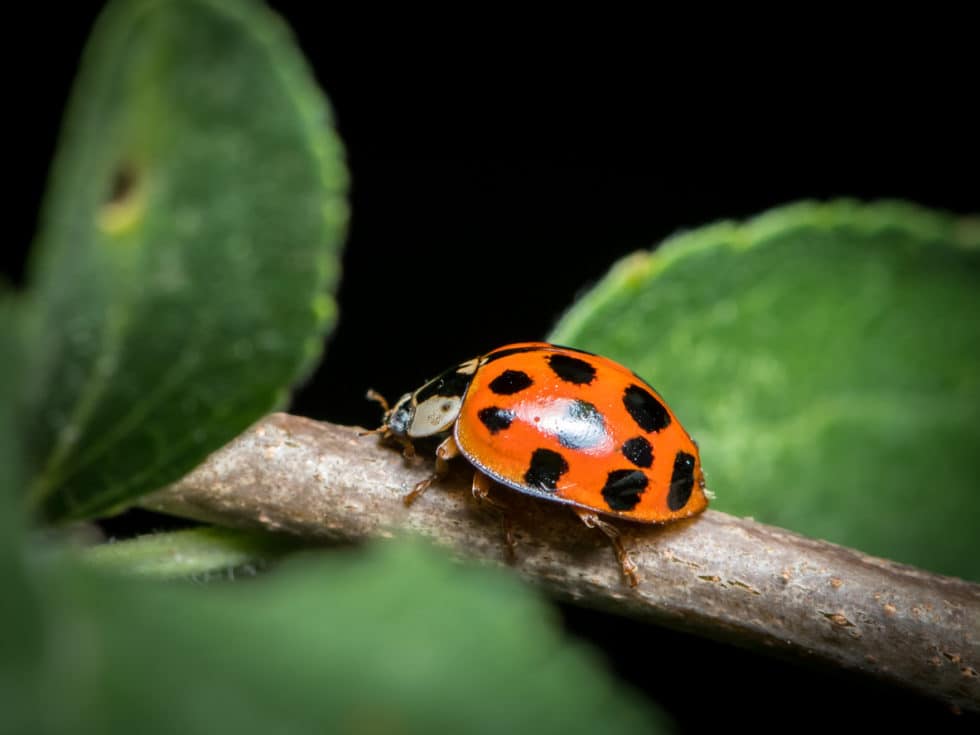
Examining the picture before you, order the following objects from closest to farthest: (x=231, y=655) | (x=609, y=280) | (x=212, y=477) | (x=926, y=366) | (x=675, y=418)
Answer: (x=231, y=655), (x=212, y=477), (x=609, y=280), (x=675, y=418), (x=926, y=366)

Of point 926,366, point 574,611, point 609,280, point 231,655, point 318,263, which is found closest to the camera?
point 231,655

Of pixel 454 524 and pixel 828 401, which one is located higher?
pixel 828 401

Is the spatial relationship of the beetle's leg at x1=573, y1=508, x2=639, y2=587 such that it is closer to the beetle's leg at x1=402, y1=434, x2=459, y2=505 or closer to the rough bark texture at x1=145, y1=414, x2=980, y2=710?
the rough bark texture at x1=145, y1=414, x2=980, y2=710

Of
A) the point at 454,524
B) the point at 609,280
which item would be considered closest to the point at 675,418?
the point at 609,280

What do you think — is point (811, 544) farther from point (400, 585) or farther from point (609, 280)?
point (400, 585)

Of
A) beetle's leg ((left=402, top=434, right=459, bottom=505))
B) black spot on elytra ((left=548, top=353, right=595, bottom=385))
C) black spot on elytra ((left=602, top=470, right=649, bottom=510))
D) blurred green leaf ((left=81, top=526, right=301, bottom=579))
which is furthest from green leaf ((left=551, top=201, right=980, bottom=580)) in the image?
blurred green leaf ((left=81, top=526, right=301, bottom=579))

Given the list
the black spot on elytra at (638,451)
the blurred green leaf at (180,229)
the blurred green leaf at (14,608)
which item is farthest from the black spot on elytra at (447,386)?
the blurred green leaf at (14,608)

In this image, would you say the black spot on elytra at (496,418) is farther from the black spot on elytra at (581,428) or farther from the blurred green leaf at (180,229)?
the blurred green leaf at (180,229)
